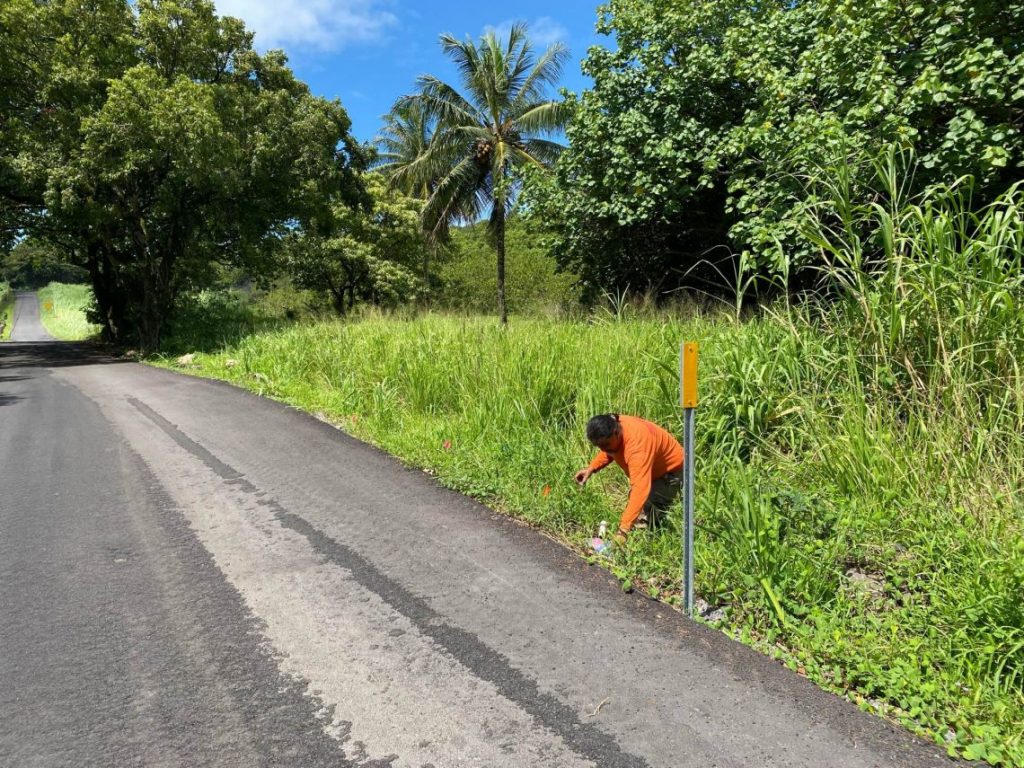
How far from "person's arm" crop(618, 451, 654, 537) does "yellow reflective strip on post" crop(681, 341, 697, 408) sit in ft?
3.06

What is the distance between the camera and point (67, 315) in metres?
47.8

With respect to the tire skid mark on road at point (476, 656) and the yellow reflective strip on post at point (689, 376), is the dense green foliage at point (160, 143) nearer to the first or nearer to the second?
the tire skid mark on road at point (476, 656)

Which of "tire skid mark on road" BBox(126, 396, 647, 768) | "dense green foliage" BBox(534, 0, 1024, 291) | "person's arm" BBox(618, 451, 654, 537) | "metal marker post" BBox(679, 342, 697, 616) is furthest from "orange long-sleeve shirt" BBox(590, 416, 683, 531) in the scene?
"dense green foliage" BBox(534, 0, 1024, 291)

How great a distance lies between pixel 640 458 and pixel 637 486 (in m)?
0.18

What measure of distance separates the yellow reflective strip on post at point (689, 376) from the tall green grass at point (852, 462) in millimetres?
910

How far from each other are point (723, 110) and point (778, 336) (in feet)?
25.9

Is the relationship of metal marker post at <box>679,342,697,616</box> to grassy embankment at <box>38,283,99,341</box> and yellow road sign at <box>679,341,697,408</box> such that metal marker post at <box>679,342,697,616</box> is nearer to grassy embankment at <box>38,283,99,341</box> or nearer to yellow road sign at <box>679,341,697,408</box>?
yellow road sign at <box>679,341,697,408</box>

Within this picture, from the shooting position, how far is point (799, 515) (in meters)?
3.80

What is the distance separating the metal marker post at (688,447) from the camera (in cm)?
317

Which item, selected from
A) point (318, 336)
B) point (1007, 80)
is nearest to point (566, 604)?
point (1007, 80)

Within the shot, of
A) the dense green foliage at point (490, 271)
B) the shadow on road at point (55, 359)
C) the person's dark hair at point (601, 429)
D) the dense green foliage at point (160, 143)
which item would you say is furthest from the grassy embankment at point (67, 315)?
the person's dark hair at point (601, 429)

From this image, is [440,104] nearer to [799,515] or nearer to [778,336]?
[778,336]

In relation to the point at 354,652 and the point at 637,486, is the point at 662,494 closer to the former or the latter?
the point at 637,486

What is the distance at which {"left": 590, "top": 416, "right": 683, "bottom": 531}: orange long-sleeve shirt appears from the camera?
394 centimetres
